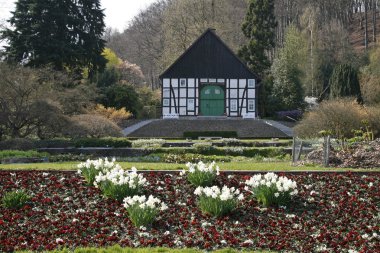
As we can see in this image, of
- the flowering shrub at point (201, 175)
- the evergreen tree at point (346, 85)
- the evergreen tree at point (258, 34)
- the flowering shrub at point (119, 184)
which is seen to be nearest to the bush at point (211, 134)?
the evergreen tree at point (346, 85)

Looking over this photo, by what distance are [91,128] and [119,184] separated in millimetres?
17270

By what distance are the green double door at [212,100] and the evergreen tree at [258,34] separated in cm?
699

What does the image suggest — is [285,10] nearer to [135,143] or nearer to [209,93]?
[209,93]

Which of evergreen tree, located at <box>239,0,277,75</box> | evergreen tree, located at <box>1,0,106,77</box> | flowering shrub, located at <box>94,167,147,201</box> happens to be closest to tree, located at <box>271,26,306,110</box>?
evergreen tree, located at <box>239,0,277,75</box>

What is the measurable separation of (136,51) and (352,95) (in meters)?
42.2

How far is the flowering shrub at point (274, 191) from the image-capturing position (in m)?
10.7

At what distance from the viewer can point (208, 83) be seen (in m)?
45.1

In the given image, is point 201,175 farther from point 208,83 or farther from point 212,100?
point 212,100

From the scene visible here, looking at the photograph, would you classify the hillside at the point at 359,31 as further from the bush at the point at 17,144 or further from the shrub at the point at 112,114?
the bush at the point at 17,144

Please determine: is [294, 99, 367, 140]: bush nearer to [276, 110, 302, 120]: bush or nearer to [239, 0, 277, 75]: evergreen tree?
[276, 110, 302, 120]: bush

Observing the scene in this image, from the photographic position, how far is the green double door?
45.3m

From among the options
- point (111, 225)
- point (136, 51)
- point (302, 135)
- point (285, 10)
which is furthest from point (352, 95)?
point (136, 51)

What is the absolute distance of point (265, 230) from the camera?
968cm

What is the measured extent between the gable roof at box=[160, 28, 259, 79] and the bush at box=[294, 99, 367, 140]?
1702 centimetres
